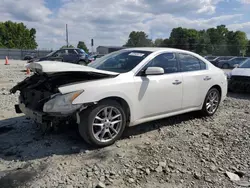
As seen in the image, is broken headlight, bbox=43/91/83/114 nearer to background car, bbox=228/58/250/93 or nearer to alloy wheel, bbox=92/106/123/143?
alloy wheel, bbox=92/106/123/143

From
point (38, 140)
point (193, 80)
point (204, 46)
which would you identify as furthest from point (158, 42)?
point (38, 140)

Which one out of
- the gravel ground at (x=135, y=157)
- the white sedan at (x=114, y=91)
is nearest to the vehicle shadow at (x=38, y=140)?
the gravel ground at (x=135, y=157)

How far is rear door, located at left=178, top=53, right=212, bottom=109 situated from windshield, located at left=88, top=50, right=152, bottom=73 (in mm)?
927

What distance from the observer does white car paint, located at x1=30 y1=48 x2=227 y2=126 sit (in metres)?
3.80

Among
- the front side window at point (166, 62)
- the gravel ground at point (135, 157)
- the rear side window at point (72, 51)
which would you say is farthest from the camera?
the rear side window at point (72, 51)

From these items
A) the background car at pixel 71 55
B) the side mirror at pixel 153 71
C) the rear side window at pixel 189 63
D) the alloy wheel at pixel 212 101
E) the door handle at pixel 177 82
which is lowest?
the alloy wheel at pixel 212 101

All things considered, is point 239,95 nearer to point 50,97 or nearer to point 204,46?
point 50,97

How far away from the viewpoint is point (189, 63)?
5328mm

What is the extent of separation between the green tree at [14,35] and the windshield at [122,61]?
74007mm

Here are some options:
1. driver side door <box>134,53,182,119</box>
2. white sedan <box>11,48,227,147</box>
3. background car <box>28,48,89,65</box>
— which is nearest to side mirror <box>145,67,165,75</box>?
white sedan <box>11,48,227,147</box>

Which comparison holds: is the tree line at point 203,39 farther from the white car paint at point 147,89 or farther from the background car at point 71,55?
the white car paint at point 147,89

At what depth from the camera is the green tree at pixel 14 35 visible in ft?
235

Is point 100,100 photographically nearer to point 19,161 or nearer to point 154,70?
point 154,70

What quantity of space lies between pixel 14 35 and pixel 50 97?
76927 millimetres
